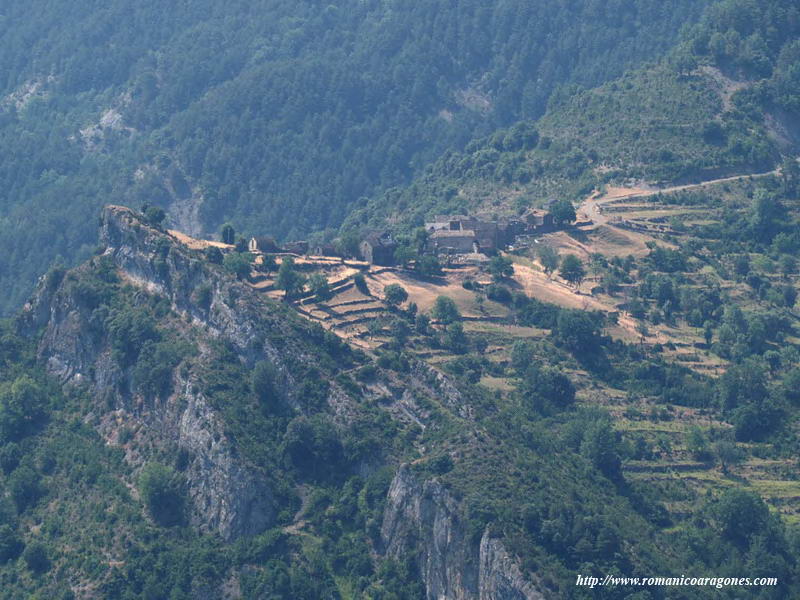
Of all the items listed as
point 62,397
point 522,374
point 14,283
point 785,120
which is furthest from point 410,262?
point 14,283

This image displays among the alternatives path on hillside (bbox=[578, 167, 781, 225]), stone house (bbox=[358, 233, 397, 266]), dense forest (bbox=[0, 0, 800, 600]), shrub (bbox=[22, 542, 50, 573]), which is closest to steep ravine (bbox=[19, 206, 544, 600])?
dense forest (bbox=[0, 0, 800, 600])

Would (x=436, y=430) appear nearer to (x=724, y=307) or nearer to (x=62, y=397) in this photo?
(x=62, y=397)

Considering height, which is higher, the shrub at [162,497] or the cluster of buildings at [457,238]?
the shrub at [162,497]

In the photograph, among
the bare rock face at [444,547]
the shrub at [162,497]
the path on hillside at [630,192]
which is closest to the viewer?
the bare rock face at [444,547]

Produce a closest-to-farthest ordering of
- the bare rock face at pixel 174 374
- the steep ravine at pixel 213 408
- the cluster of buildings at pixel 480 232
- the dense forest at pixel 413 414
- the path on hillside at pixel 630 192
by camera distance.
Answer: the steep ravine at pixel 213 408
the dense forest at pixel 413 414
the bare rock face at pixel 174 374
the cluster of buildings at pixel 480 232
the path on hillside at pixel 630 192

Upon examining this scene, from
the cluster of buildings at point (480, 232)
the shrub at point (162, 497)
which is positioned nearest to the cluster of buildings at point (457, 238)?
the cluster of buildings at point (480, 232)

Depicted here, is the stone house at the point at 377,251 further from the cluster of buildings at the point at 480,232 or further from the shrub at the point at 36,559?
the shrub at the point at 36,559

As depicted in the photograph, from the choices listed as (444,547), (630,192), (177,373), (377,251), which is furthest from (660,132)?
(444,547)
